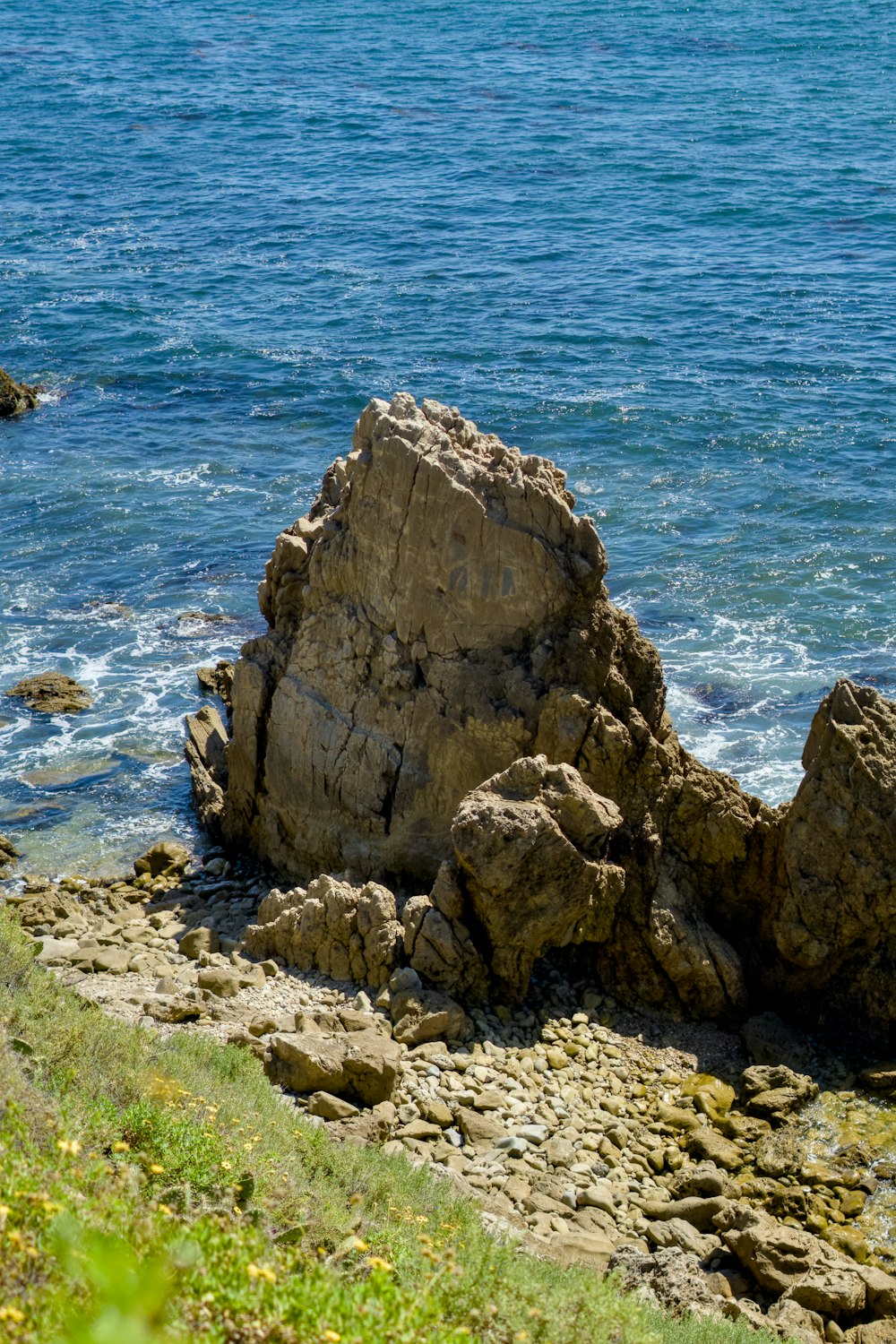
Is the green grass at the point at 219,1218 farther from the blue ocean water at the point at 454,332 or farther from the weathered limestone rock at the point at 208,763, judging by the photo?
the blue ocean water at the point at 454,332

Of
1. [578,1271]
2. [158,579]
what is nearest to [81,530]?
[158,579]

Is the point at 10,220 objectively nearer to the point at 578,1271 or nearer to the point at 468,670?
the point at 468,670

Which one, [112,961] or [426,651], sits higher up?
[426,651]

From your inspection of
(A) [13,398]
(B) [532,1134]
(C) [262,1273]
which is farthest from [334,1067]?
(A) [13,398]

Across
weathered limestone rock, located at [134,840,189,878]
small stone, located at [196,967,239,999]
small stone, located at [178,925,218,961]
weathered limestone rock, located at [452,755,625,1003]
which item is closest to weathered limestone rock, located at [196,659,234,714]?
weathered limestone rock, located at [134,840,189,878]

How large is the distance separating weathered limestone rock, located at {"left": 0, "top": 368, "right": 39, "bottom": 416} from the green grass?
2461cm

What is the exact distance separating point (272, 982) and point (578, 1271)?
16.5 ft

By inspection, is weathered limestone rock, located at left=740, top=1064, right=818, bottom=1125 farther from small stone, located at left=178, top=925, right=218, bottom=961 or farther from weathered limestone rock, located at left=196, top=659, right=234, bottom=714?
weathered limestone rock, located at left=196, top=659, right=234, bottom=714

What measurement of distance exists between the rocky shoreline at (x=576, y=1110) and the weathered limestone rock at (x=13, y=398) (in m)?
21.4

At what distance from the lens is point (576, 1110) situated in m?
12.7

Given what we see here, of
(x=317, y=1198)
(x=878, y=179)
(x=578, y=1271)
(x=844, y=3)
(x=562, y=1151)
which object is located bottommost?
(x=562, y=1151)

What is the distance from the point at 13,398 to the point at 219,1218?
96.3 feet

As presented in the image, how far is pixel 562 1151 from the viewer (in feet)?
39.5

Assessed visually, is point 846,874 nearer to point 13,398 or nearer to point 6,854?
point 6,854
